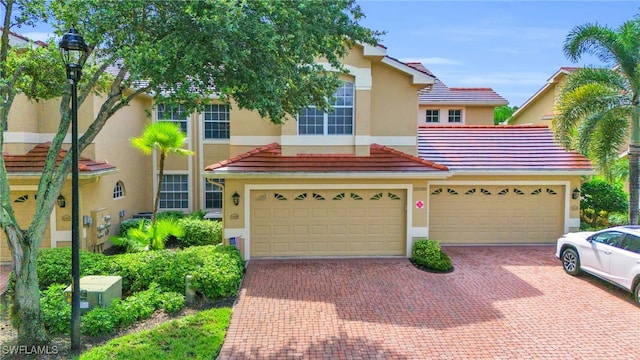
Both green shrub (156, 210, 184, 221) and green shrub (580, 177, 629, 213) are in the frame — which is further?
green shrub (580, 177, 629, 213)

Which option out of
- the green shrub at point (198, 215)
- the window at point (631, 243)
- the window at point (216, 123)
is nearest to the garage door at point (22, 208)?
the green shrub at point (198, 215)

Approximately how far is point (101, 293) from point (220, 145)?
10697 millimetres

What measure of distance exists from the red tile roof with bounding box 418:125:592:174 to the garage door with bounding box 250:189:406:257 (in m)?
3.11

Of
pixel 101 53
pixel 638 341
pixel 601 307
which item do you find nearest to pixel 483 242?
pixel 601 307

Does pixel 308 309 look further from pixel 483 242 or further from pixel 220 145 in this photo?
pixel 220 145

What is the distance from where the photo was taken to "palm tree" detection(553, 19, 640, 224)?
12398mm

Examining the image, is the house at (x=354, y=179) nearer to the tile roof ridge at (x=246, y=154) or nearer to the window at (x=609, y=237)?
the tile roof ridge at (x=246, y=154)

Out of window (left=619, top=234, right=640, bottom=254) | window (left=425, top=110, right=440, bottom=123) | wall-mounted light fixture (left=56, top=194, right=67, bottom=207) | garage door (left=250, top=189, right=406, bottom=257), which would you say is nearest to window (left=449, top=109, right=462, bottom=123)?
window (left=425, top=110, right=440, bottom=123)

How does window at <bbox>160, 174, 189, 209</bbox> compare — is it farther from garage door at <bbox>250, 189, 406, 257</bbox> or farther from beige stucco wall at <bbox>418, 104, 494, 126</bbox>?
beige stucco wall at <bbox>418, 104, 494, 126</bbox>

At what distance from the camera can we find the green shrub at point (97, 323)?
7.76 meters

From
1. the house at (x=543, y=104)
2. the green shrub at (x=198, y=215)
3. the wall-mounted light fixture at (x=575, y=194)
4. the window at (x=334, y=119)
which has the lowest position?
the green shrub at (x=198, y=215)

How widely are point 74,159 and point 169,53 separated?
243 centimetres

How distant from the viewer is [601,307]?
9.16 m

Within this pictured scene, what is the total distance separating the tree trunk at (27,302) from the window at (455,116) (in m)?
23.3
